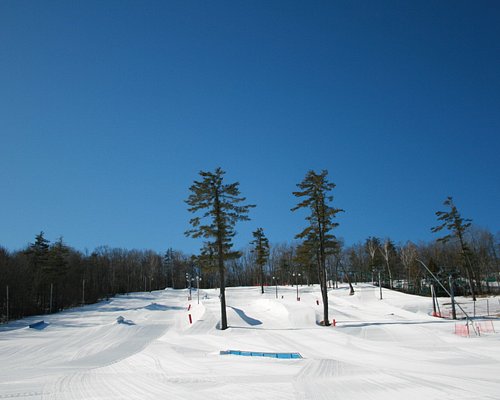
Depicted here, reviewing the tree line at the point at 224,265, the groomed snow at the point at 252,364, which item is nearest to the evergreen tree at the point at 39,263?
the tree line at the point at 224,265

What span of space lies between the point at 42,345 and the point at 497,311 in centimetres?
→ 4457

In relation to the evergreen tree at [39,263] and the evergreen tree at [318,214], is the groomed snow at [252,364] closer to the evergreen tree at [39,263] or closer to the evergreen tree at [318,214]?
the evergreen tree at [318,214]

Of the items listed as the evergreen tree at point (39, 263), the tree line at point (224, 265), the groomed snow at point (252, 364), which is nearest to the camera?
the groomed snow at point (252, 364)

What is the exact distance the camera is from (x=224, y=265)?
46875 mm

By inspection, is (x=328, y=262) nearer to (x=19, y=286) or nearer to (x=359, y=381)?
(x=19, y=286)

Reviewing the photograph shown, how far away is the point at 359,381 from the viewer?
10.9 meters

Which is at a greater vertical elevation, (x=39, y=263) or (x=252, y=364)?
(x=39, y=263)

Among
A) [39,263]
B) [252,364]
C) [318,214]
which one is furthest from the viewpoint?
[39,263]

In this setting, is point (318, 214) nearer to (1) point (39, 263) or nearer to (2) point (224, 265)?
(2) point (224, 265)

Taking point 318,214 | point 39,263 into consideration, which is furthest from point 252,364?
point 39,263

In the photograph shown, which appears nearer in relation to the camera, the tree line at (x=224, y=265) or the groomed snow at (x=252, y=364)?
the groomed snow at (x=252, y=364)

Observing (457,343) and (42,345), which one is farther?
(42,345)

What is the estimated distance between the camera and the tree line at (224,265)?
30.0 m

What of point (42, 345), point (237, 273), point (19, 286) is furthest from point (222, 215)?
point (237, 273)
